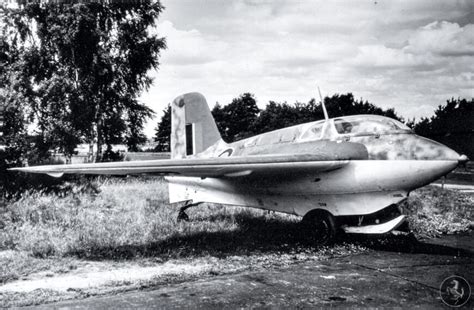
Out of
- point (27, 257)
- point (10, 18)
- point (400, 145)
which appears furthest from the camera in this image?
point (10, 18)

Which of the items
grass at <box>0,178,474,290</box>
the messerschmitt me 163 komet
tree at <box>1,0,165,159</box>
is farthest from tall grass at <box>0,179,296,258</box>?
tree at <box>1,0,165,159</box>

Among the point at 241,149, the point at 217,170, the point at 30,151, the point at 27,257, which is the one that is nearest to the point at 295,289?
the point at 217,170

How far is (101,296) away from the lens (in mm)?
4309

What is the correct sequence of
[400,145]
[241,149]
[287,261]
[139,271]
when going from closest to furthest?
[139,271]
[287,261]
[400,145]
[241,149]

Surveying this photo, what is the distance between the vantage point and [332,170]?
7133 millimetres

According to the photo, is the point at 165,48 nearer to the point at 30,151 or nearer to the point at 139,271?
the point at 30,151

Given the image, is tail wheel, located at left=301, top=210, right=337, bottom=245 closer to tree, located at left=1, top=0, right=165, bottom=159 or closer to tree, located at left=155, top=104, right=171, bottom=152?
tree, located at left=1, top=0, right=165, bottom=159

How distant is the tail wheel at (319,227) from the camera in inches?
290

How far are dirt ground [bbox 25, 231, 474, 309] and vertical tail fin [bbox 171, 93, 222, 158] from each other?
20.8 ft

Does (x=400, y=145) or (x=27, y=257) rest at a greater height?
(x=400, y=145)

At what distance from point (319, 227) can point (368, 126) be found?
88.0 inches

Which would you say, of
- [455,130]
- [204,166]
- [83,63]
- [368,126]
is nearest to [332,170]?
[368,126]

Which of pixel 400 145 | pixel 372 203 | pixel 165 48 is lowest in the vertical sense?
pixel 372 203

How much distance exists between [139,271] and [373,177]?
14.2ft
